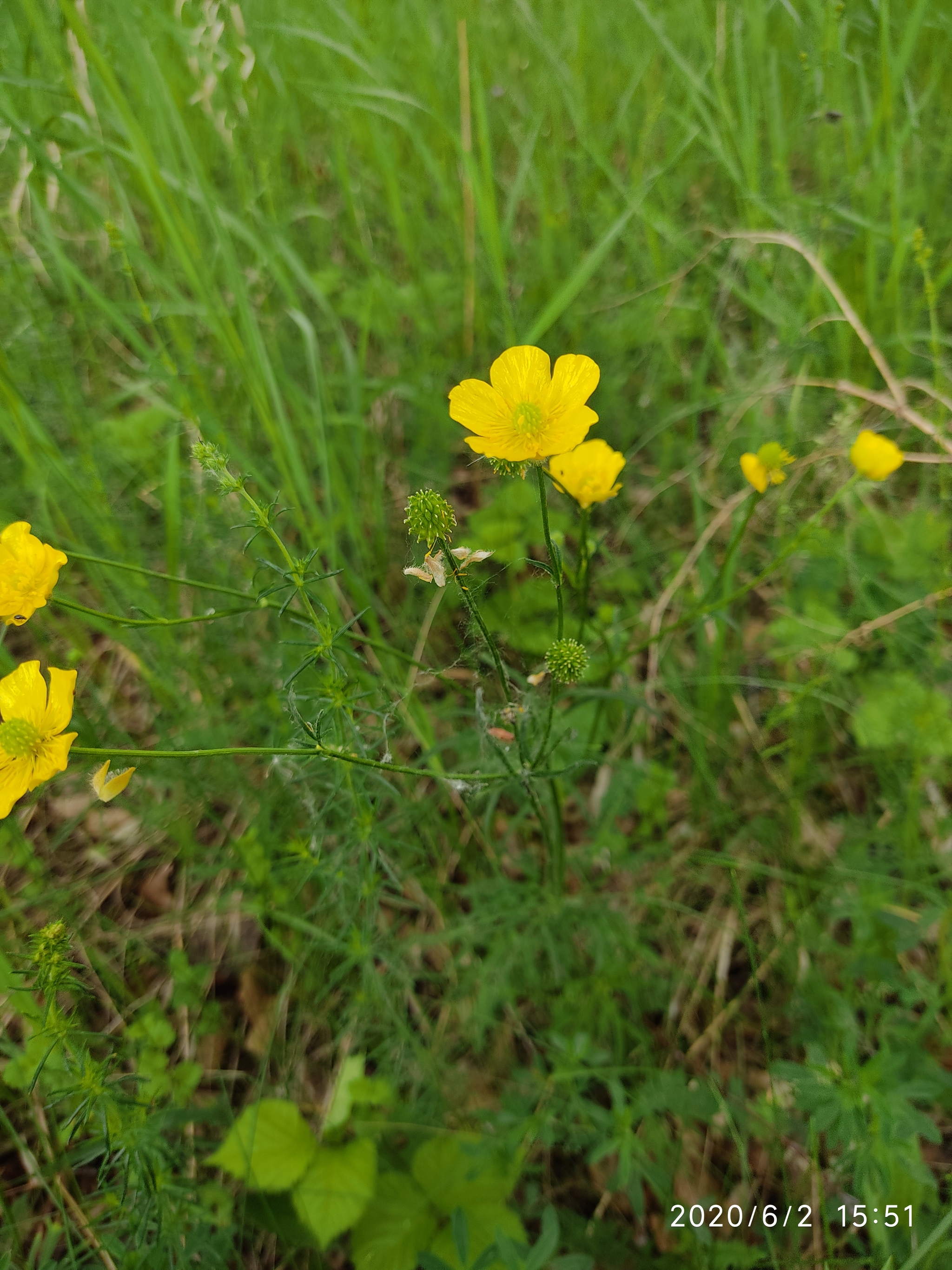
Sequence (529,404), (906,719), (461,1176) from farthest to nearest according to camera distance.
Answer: (906,719)
(461,1176)
(529,404)

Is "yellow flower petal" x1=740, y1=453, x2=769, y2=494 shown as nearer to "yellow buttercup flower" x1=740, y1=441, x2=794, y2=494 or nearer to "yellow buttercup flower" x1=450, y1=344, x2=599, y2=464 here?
"yellow buttercup flower" x1=740, y1=441, x2=794, y2=494

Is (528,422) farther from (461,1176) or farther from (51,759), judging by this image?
(461,1176)

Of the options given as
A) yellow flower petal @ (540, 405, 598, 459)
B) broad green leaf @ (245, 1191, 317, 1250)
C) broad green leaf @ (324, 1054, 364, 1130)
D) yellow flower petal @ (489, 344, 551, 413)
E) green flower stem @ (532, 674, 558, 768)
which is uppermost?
yellow flower petal @ (489, 344, 551, 413)

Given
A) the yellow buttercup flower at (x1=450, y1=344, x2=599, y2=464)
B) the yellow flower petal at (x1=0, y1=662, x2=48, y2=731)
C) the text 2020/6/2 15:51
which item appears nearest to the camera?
the yellow buttercup flower at (x1=450, y1=344, x2=599, y2=464)

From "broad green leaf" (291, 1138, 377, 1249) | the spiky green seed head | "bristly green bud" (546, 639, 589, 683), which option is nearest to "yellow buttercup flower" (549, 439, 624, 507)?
"bristly green bud" (546, 639, 589, 683)

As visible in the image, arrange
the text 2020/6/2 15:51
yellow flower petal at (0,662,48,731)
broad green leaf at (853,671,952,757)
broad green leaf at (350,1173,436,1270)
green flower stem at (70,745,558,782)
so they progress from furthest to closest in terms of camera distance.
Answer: broad green leaf at (853,671,952,757), broad green leaf at (350,1173,436,1270), the text 2020/6/2 15:51, yellow flower petal at (0,662,48,731), green flower stem at (70,745,558,782)

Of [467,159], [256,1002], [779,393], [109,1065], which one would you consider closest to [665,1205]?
[256,1002]

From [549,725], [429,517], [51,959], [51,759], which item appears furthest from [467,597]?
[51,959]
